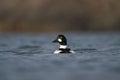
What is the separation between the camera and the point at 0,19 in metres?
52.7

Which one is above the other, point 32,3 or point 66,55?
point 32,3

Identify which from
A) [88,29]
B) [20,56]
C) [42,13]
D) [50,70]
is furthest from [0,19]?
[50,70]

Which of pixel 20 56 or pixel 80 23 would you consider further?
pixel 80 23

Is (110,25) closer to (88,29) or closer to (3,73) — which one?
(88,29)

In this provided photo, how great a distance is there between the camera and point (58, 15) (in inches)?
2109

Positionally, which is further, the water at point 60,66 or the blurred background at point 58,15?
the blurred background at point 58,15

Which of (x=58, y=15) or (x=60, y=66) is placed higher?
(x=58, y=15)

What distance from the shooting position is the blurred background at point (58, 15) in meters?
49.9

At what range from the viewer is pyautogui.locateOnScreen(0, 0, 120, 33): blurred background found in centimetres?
4994

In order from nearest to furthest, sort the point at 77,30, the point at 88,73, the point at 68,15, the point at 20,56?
the point at 88,73, the point at 20,56, the point at 77,30, the point at 68,15

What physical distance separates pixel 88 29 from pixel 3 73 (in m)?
33.2

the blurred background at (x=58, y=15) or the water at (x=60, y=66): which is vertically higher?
the blurred background at (x=58, y=15)

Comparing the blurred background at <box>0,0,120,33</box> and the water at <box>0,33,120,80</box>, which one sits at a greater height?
the blurred background at <box>0,0,120,33</box>

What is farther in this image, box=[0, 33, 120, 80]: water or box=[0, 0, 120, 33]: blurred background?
box=[0, 0, 120, 33]: blurred background
